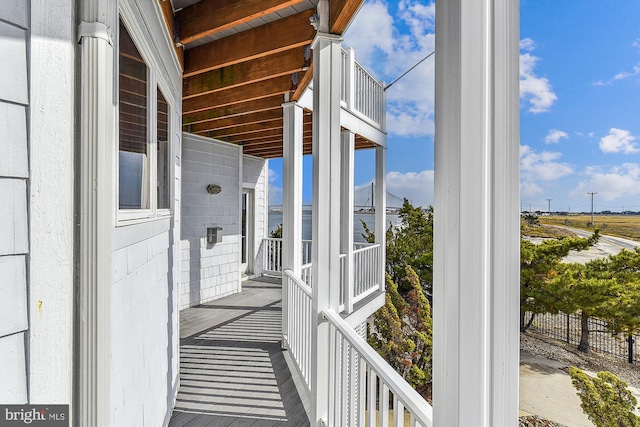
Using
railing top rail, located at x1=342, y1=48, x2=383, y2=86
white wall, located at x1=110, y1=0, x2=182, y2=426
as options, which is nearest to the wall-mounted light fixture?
railing top rail, located at x1=342, y1=48, x2=383, y2=86

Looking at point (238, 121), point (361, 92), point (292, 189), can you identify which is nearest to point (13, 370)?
point (292, 189)

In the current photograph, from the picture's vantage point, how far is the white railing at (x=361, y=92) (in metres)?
5.35

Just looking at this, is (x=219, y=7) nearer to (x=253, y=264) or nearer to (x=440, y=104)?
(x=440, y=104)

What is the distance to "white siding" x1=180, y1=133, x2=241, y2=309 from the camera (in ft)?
20.0

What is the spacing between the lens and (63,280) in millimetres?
1074

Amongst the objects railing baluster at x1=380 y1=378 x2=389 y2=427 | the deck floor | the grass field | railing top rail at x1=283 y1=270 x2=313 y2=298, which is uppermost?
the grass field

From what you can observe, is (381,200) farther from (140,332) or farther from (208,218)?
(140,332)

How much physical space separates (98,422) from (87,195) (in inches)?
28.6

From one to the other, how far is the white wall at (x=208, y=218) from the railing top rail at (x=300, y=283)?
2.61m

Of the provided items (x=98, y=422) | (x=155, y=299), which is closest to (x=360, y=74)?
(x=155, y=299)

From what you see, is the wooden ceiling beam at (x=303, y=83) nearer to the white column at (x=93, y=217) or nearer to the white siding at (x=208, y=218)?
the white column at (x=93, y=217)

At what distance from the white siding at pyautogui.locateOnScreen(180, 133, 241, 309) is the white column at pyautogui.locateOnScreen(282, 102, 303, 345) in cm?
246

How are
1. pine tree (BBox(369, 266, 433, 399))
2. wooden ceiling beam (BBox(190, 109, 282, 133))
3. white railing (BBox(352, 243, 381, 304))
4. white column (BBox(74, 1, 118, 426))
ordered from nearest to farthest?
white column (BBox(74, 1, 118, 426)) < pine tree (BBox(369, 266, 433, 399)) < wooden ceiling beam (BBox(190, 109, 282, 133)) < white railing (BBox(352, 243, 381, 304))

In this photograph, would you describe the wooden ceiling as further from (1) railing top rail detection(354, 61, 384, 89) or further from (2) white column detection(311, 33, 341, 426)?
(1) railing top rail detection(354, 61, 384, 89)
